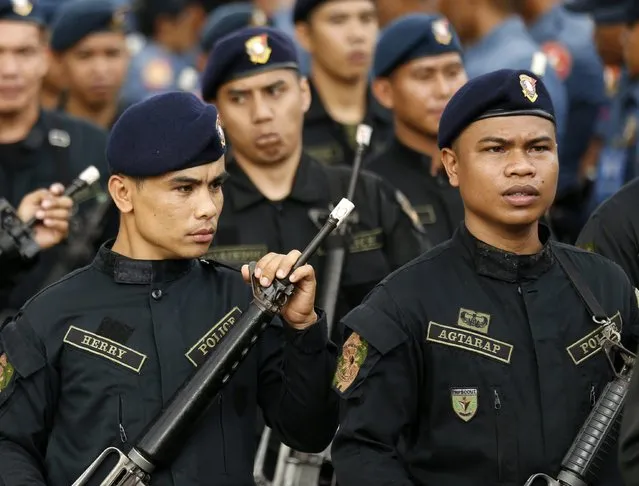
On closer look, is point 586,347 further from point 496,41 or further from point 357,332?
point 496,41

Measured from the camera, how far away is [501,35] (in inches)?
450

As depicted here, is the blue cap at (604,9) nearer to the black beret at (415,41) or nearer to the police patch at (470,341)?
the black beret at (415,41)

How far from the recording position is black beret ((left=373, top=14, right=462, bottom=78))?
8883mm

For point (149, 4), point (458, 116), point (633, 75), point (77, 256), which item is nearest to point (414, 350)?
point (458, 116)

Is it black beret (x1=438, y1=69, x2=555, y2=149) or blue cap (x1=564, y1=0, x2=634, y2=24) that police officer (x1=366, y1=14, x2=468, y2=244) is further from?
black beret (x1=438, y1=69, x2=555, y2=149)

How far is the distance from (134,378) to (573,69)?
748 centimetres

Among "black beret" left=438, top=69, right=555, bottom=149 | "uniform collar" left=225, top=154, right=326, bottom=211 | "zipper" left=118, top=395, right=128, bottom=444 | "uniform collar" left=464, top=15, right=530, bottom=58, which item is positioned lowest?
"zipper" left=118, top=395, right=128, bottom=444

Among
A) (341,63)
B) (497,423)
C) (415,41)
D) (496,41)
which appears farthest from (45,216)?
(496,41)

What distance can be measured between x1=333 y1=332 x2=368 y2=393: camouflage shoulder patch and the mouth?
0.72m

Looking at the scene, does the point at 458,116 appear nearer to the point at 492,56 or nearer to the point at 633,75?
the point at 633,75

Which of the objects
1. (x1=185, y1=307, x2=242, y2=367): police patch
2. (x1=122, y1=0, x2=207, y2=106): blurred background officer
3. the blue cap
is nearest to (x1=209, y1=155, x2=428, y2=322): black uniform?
(x1=185, y1=307, x2=242, y2=367): police patch

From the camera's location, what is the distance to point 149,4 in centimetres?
1602

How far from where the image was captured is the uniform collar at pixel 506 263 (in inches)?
226

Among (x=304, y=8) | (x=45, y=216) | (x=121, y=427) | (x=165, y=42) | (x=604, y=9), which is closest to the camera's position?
(x=121, y=427)
